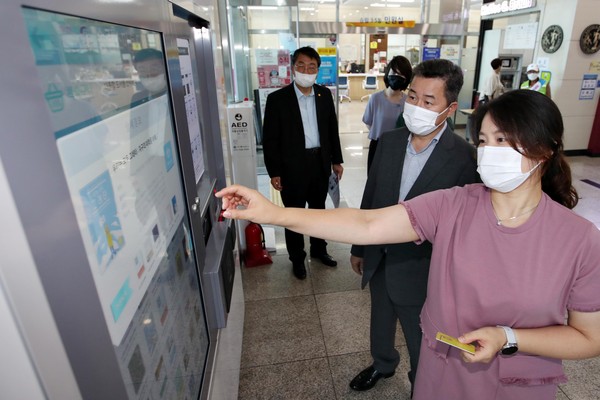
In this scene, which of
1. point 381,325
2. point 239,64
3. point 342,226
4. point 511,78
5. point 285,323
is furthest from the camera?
point 511,78

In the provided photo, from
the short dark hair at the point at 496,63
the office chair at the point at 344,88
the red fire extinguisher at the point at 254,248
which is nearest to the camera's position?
the red fire extinguisher at the point at 254,248

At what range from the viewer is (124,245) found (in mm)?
728

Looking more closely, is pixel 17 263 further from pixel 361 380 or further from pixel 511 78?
pixel 511 78

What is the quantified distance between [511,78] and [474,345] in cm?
878

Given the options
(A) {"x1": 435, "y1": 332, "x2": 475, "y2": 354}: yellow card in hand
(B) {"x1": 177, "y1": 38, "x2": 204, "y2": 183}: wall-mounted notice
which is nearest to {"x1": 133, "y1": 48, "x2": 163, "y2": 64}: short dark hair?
(B) {"x1": 177, "y1": 38, "x2": 204, "y2": 183}: wall-mounted notice

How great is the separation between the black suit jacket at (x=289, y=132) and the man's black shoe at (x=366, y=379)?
1.55m

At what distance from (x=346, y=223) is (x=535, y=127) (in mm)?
609

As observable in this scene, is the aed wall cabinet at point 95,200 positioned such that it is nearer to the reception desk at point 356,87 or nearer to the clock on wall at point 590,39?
the clock on wall at point 590,39

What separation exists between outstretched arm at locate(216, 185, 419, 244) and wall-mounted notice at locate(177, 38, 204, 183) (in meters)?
0.52

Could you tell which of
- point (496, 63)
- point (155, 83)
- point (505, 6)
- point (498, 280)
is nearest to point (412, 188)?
point (498, 280)

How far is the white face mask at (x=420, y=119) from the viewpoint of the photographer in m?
1.62

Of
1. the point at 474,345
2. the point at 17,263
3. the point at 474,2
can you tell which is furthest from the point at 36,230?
the point at 474,2

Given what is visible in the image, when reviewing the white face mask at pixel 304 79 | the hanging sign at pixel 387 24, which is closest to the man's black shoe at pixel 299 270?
the white face mask at pixel 304 79

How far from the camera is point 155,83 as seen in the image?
3.19ft
